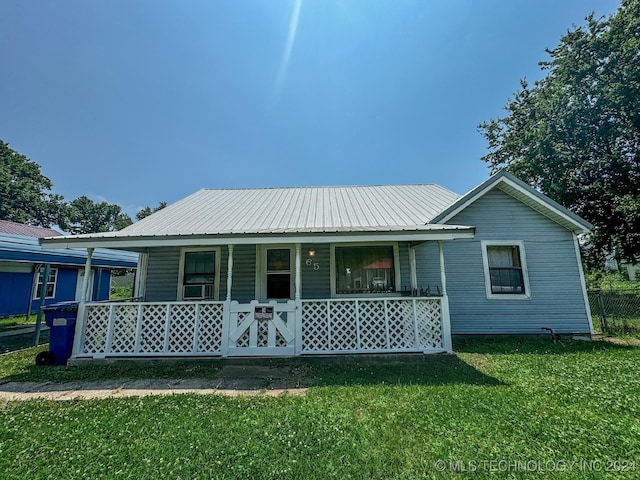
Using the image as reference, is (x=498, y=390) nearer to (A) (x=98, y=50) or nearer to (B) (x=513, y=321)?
(B) (x=513, y=321)

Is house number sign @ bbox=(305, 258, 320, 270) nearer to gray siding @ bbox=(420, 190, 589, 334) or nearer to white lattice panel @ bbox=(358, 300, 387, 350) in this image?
white lattice panel @ bbox=(358, 300, 387, 350)

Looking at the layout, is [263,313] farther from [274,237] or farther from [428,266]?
[428,266]

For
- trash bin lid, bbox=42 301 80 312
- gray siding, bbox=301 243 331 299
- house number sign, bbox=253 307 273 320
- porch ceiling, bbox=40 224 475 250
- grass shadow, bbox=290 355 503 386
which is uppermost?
porch ceiling, bbox=40 224 475 250

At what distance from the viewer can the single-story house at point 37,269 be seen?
891cm

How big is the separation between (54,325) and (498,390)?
9085 millimetres

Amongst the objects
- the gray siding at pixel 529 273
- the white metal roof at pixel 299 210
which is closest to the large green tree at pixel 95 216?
the white metal roof at pixel 299 210

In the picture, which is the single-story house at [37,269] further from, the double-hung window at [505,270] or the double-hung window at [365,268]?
the double-hung window at [505,270]

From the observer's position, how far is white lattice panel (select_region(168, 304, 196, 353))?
639 cm

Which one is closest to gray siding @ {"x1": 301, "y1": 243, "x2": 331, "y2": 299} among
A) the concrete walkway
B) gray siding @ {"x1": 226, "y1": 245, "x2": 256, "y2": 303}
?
gray siding @ {"x1": 226, "y1": 245, "x2": 256, "y2": 303}

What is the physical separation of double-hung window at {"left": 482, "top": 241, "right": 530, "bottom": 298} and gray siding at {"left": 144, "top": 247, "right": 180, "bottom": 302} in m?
9.75

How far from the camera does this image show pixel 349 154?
50.5ft

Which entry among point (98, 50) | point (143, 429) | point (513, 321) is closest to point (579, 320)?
point (513, 321)

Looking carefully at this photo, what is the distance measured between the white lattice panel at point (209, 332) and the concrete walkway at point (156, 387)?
0.97 metres

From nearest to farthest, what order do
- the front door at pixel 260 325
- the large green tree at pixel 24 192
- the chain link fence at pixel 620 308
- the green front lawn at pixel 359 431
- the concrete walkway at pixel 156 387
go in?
the green front lawn at pixel 359 431, the concrete walkway at pixel 156 387, the front door at pixel 260 325, the chain link fence at pixel 620 308, the large green tree at pixel 24 192
